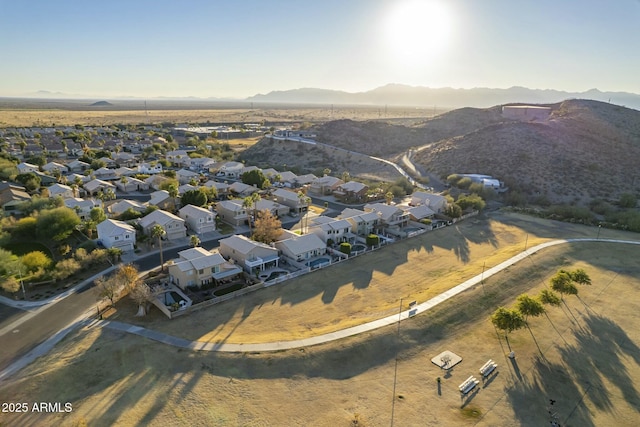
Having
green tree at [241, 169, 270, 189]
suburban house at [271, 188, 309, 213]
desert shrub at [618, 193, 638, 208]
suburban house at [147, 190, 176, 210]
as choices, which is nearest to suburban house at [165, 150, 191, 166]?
green tree at [241, 169, 270, 189]

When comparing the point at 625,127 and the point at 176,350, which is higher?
the point at 625,127

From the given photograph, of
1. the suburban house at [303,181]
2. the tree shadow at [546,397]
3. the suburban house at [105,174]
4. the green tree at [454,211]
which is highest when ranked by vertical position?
the suburban house at [105,174]

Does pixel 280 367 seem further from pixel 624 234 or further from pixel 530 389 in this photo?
pixel 624 234

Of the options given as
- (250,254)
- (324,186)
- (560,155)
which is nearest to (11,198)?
(250,254)

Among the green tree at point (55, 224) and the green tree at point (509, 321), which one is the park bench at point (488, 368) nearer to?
the green tree at point (509, 321)

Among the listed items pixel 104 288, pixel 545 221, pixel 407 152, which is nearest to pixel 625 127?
pixel 407 152

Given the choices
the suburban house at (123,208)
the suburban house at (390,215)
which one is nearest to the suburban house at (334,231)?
the suburban house at (390,215)
